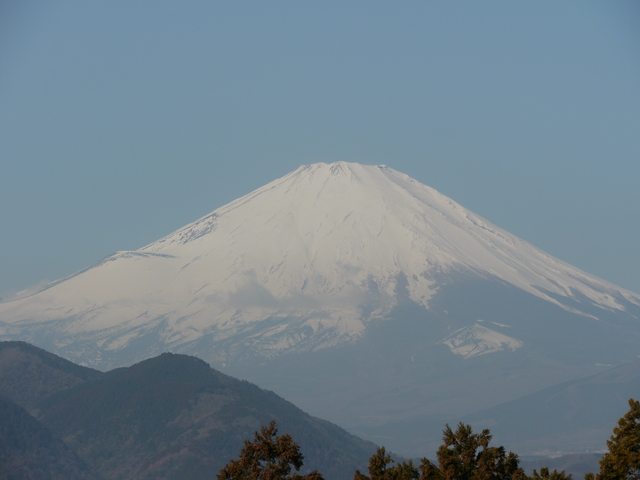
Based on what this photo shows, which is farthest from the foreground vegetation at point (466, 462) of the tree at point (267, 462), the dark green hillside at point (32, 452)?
the dark green hillside at point (32, 452)

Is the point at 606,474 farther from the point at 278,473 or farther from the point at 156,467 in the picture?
the point at 156,467

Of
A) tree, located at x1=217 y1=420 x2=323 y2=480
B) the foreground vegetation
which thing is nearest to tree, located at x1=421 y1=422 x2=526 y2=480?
the foreground vegetation

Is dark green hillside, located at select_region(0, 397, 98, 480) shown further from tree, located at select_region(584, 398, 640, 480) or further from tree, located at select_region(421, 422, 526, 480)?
tree, located at select_region(584, 398, 640, 480)

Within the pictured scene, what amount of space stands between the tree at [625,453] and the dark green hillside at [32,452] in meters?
137

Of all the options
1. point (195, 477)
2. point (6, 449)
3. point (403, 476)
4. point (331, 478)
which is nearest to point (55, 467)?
point (6, 449)

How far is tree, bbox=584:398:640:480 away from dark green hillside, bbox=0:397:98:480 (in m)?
137

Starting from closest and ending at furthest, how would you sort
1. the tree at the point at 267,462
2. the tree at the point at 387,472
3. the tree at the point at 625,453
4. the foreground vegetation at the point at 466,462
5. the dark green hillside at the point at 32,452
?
the tree at the point at 625,453
the foreground vegetation at the point at 466,462
the tree at the point at 267,462
the tree at the point at 387,472
the dark green hillside at the point at 32,452

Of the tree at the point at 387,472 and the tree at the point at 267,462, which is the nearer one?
the tree at the point at 267,462

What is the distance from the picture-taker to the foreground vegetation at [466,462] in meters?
38.8

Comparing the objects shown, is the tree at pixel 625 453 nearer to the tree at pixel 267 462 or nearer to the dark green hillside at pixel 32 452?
the tree at pixel 267 462

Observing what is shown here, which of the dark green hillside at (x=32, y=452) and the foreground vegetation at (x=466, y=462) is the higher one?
the dark green hillside at (x=32, y=452)

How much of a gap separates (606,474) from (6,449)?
147 m

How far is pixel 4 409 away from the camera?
592ft

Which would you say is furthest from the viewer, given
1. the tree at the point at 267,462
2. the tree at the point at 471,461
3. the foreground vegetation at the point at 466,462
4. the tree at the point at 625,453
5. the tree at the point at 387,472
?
the tree at the point at 387,472
